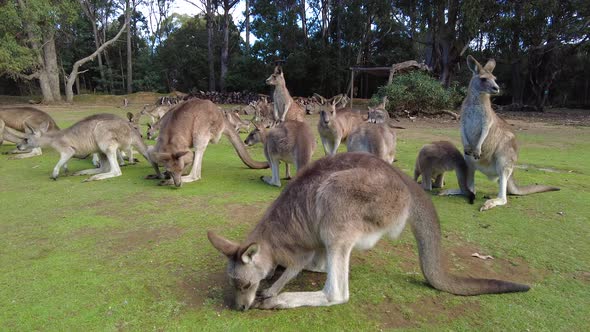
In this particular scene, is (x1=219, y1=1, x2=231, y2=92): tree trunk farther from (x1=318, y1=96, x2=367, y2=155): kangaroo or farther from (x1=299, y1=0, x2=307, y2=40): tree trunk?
(x1=318, y1=96, x2=367, y2=155): kangaroo

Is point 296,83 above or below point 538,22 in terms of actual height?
below

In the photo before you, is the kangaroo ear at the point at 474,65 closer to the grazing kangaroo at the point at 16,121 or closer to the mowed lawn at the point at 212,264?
the mowed lawn at the point at 212,264

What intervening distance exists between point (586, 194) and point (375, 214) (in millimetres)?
4747

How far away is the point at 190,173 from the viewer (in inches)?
275

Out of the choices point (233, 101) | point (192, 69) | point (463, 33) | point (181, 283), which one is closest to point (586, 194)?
point (181, 283)

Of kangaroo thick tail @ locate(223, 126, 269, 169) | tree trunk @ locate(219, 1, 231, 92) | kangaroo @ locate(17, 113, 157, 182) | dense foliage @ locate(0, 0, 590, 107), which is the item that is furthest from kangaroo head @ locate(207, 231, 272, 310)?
tree trunk @ locate(219, 1, 231, 92)

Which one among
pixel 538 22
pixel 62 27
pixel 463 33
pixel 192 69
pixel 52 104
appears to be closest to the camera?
pixel 538 22

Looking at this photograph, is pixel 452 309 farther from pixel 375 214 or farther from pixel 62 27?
pixel 62 27

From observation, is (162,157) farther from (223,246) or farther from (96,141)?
(223,246)

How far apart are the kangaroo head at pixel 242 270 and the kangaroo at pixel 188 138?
3.62 m

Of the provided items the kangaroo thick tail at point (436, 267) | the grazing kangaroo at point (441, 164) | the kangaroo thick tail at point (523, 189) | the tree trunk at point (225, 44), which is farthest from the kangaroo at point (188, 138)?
the tree trunk at point (225, 44)

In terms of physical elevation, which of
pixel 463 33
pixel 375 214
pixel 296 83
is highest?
pixel 463 33

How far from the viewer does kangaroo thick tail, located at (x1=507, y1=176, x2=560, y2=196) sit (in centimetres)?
581

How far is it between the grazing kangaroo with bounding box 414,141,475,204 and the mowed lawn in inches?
13.8
